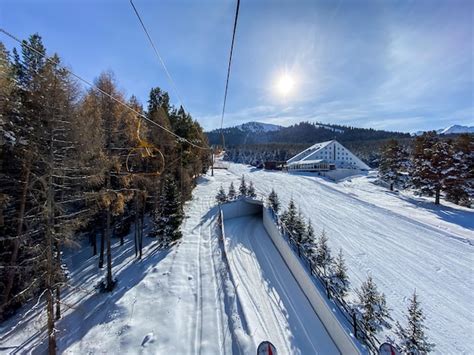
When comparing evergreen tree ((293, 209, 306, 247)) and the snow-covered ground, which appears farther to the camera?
evergreen tree ((293, 209, 306, 247))

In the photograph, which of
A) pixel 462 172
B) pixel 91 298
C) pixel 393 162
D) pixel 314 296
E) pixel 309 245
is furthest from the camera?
pixel 393 162

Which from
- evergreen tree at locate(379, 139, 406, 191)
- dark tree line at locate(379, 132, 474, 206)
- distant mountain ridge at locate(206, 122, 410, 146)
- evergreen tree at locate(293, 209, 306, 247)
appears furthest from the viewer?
distant mountain ridge at locate(206, 122, 410, 146)

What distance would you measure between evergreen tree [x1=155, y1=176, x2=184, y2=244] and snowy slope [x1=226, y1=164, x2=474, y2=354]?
10.1 m

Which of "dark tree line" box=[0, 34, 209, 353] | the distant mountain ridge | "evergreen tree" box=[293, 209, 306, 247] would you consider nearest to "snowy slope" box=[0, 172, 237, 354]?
"dark tree line" box=[0, 34, 209, 353]

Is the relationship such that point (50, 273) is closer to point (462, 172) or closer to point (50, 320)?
point (50, 320)

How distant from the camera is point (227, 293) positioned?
9.57 meters

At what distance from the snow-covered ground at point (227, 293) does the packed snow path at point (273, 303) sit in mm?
51

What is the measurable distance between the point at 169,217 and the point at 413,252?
14.9 meters

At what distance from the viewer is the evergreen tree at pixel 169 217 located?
47.5 ft

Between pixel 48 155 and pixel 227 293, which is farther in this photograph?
pixel 227 293

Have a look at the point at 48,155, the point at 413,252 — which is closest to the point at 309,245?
the point at 413,252

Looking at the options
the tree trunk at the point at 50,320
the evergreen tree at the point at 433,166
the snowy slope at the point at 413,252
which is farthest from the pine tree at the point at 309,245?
the evergreen tree at the point at 433,166

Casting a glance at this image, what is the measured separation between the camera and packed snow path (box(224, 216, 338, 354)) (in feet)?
25.2

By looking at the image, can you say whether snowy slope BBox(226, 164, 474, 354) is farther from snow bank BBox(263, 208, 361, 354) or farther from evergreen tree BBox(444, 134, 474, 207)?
snow bank BBox(263, 208, 361, 354)
